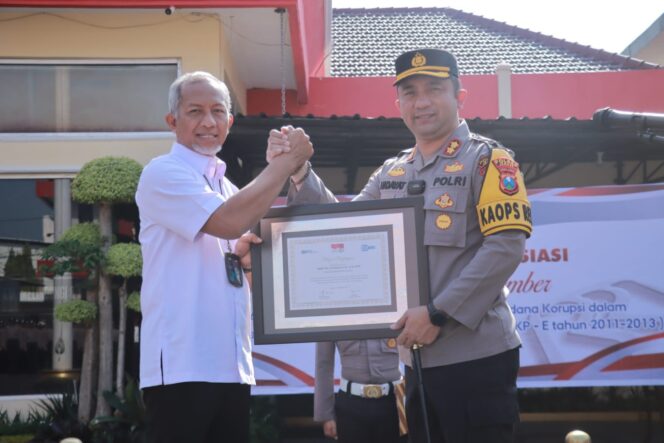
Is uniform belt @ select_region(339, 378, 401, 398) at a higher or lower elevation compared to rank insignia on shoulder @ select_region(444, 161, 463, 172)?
lower

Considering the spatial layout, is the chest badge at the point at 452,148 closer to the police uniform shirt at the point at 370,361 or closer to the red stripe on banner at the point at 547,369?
the police uniform shirt at the point at 370,361

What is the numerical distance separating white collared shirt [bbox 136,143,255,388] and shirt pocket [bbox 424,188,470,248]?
72 cm

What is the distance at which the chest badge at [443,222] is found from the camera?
2.77 metres

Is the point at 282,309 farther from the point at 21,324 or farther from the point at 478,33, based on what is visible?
the point at 478,33

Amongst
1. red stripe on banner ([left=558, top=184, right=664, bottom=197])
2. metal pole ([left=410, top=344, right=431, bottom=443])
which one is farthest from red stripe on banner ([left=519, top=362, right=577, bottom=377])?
metal pole ([left=410, top=344, right=431, bottom=443])

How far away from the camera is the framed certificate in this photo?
2.81m

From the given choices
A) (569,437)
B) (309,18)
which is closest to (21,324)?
(309,18)

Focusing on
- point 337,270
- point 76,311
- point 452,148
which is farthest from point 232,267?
point 76,311

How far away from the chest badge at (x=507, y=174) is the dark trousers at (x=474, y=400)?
55 cm

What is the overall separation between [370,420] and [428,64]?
2.03 m

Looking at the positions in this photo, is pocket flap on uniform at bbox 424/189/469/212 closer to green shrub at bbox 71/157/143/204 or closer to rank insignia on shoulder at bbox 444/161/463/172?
rank insignia on shoulder at bbox 444/161/463/172

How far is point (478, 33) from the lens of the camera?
16812 millimetres

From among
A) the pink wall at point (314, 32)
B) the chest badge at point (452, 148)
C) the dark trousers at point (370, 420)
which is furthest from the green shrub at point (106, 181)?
the chest badge at point (452, 148)

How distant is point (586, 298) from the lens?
25.0ft
